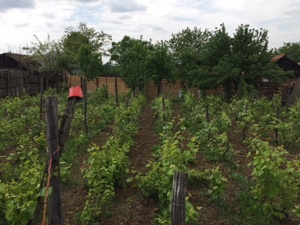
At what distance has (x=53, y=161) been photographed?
11.0 feet

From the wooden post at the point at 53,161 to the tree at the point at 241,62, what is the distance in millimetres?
16050

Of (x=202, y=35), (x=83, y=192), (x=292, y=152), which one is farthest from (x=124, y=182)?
(x=202, y=35)

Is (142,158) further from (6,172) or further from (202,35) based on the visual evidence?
(202,35)

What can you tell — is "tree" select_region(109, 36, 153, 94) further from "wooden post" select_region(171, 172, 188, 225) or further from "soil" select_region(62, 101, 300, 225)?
"wooden post" select_region(171, 172, 188, 225)

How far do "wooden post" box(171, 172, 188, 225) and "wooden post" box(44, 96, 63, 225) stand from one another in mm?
1332

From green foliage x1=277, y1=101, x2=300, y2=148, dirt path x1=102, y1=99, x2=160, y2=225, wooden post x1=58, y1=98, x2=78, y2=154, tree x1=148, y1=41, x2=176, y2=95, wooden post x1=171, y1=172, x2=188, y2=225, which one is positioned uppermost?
tree x1=148, y1=41, x2=176, y2=95

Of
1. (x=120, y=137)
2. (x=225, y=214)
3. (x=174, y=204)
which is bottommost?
(x=225, y=214)

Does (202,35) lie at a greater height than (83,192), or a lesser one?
greater

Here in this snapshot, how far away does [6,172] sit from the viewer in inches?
234

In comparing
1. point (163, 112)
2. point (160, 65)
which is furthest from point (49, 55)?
point (163, 112)

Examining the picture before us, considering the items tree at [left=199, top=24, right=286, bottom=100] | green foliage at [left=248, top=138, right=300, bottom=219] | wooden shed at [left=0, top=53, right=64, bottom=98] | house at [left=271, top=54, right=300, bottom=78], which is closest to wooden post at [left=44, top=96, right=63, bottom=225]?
green foliage at [left=248, top=138, right=300, bottom=219]

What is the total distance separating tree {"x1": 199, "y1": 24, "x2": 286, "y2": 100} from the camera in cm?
1872

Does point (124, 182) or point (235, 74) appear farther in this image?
point (235, 74)

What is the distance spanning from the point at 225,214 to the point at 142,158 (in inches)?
118
